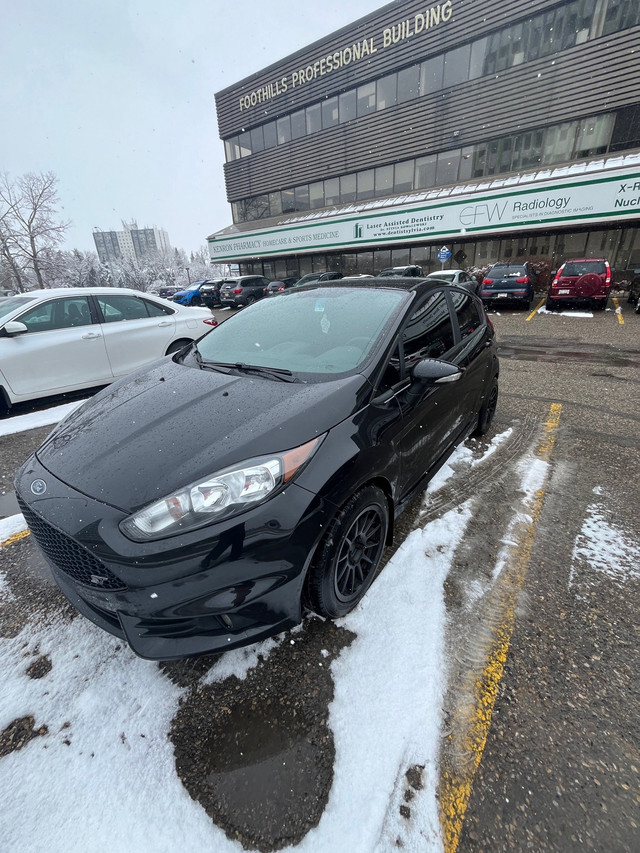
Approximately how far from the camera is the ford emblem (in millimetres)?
1670

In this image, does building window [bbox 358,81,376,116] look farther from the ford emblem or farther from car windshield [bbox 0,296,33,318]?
the ford emblem

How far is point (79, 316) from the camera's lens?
5094 mm

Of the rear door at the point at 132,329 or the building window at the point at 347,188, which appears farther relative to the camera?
the building window at the point at 347,188

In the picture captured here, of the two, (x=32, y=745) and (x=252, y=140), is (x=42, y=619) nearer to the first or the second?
(x=32, y=745)

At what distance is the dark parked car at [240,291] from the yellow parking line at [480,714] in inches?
745

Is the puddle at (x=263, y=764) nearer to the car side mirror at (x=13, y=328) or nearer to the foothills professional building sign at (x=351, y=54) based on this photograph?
the car side mirror at (x=13, y=328)

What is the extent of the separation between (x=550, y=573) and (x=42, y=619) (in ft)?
9.29

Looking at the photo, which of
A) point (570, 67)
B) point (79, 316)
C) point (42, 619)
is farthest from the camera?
point (570, 67)

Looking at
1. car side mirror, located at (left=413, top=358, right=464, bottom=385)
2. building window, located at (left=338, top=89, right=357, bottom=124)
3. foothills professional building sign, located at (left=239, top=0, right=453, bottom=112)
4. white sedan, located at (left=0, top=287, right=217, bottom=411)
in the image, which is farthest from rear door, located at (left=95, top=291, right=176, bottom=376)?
building window, located at (left=338, top=89, right=357, bottom=124)

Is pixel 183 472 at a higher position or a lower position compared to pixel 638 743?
higher

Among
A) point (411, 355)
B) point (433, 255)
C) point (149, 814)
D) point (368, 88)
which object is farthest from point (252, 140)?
point (149, 814)

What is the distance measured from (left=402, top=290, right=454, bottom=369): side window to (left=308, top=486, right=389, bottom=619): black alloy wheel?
0.90 metres

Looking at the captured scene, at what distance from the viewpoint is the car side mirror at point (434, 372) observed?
2186 millimetres

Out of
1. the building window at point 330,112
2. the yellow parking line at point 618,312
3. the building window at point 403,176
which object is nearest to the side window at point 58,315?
the yellow parking line at point 618,312
